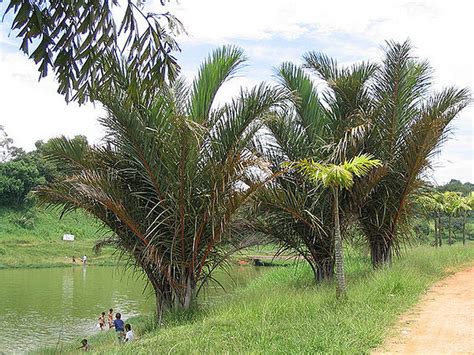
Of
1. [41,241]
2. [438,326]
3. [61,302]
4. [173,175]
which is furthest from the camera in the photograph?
[41,241]

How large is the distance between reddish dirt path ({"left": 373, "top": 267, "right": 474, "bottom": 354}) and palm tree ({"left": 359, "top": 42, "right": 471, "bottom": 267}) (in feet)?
7.45

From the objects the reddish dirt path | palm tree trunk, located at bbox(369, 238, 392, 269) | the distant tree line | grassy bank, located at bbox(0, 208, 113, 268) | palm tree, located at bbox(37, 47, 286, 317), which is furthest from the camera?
the distant tree line

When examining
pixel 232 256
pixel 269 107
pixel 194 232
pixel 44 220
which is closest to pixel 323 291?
pixel 232 256

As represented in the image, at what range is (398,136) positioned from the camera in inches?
457

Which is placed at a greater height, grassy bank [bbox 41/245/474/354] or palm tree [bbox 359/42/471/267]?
palm tree [bbox 359/42/471/267]

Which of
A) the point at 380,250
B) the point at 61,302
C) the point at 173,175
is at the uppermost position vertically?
the point at 173,175

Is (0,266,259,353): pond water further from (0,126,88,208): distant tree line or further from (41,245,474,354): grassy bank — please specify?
(0,126,88,208): distant tree line

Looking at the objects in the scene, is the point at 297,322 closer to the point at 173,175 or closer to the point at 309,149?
the point at 173,175

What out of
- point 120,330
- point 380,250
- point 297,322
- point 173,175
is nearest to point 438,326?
point 297,322

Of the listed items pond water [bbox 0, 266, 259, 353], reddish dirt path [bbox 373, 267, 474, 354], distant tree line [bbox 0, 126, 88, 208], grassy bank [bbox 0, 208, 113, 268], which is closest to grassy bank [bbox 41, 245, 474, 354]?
reddish dirt path [bbox 373, 267, 474, 354]

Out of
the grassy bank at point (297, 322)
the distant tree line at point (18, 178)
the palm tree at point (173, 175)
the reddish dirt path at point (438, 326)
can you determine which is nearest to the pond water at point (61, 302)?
the palm tree at point (173, 175)

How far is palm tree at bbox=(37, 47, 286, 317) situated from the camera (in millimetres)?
8578

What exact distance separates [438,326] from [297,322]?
1702 millimetres

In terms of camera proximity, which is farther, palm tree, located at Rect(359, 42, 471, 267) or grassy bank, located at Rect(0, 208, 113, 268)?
grassy bank, located at Rect(0, 208, 113, 268)
